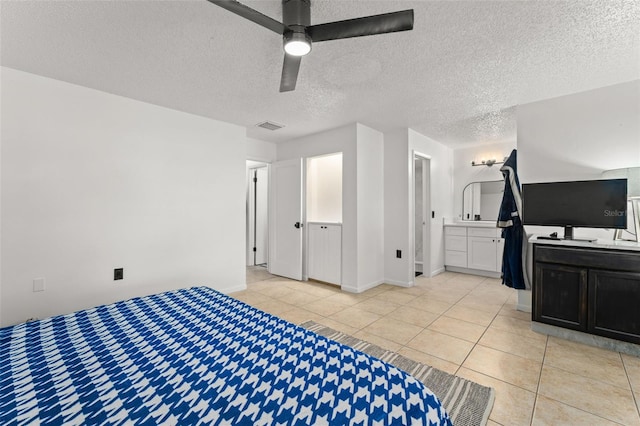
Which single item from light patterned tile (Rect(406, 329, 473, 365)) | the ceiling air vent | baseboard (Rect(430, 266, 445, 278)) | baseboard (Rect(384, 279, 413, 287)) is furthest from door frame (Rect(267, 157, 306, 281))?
light patterned tile (Rect(406, 329, 473, 365))

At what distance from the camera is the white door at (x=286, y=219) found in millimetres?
4609

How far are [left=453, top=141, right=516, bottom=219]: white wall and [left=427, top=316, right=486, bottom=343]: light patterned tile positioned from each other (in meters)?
3.12

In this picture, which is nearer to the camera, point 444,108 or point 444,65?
point 444,65

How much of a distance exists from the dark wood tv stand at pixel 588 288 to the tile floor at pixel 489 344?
207mm

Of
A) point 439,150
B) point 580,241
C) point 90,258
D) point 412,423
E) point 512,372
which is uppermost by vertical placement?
point 439,150

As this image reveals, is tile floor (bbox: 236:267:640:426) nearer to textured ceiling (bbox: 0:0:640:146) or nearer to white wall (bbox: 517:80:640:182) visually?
white wall (bbox: 517:80:640:182)

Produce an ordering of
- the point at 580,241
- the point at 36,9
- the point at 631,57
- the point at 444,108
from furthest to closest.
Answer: the point at 444,108 → the point at 580,241 → the point at 631,57 → the point at 36,9

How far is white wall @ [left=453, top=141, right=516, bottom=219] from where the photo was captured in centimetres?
504

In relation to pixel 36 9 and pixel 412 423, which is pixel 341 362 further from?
pixel 36 9

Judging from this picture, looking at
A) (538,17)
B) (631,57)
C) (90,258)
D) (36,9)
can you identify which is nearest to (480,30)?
(538,17)

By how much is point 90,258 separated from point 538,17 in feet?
13.9

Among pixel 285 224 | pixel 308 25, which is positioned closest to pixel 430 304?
pixel 285 224

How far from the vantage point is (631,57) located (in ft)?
7.42

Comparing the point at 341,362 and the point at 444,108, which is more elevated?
the point at 444,108
